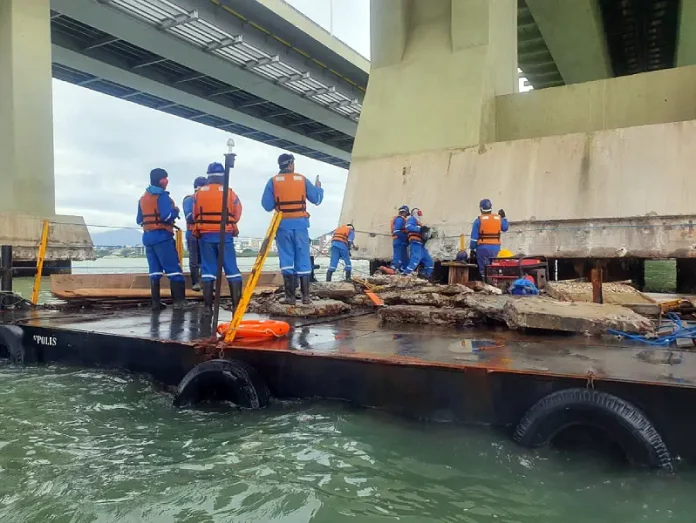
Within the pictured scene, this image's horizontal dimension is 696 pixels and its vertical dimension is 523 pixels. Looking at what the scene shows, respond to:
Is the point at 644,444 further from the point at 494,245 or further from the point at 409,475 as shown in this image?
the point at 494,245

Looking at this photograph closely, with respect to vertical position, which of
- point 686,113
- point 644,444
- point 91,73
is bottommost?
Answer: point 644,444

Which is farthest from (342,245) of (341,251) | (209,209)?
(209,209)

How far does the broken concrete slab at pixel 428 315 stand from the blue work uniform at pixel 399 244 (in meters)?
4.71

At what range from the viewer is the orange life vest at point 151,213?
275 inches

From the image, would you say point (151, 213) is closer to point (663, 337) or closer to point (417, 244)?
point (417, 244)

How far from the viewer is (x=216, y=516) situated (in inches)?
104

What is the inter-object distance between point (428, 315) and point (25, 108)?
1713cm

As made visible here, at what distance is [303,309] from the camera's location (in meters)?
6.27

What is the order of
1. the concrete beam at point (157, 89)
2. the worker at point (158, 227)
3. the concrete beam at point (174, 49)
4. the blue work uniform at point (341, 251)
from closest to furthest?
the worker at point (158, 227) < the blue work uniform at point (341, 251) < the concrete beam at point (174, 49) < the concrete beam at point (157, 89)

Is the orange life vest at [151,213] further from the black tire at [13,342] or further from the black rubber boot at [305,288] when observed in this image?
the black rubber boot at [305,288]

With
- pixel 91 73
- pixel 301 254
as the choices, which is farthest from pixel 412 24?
pixel 91 73

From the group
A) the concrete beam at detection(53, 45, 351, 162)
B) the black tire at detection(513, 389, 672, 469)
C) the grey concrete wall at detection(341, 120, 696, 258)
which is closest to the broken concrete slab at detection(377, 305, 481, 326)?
the black tire at detection(513, 389, 672, 469)

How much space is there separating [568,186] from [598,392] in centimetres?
703

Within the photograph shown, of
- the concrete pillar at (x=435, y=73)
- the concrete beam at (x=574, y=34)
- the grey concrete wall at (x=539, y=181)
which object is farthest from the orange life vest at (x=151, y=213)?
the concrete beam at (x=574, y=34)
